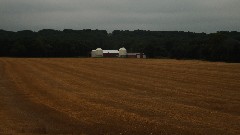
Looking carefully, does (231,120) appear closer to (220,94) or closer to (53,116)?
(53,116)

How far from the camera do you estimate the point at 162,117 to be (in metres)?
17.4

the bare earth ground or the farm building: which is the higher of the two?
the bare earth ground

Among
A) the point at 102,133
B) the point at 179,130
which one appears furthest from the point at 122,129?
the point at 179,130

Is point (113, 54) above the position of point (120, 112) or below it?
below

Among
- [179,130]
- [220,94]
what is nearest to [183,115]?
[179,130]

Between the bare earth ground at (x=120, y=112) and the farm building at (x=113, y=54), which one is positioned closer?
the bare earth ground at (x=120, y=112)

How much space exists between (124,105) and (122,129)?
6475mm

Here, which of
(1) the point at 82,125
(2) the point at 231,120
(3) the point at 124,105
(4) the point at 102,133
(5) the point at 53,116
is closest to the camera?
(4) the point at 102,133

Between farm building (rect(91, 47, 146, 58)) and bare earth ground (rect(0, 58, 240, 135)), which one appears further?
farm building (rect(91, 47, 146, 58))

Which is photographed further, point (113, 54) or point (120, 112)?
point (113, 54)

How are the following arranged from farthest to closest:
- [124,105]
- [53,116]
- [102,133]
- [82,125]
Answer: [124,105], [53,116], [82,125], [102,133]

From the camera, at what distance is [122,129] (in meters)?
14.7

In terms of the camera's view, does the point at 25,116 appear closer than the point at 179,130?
No

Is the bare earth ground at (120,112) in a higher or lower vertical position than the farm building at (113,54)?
higher
